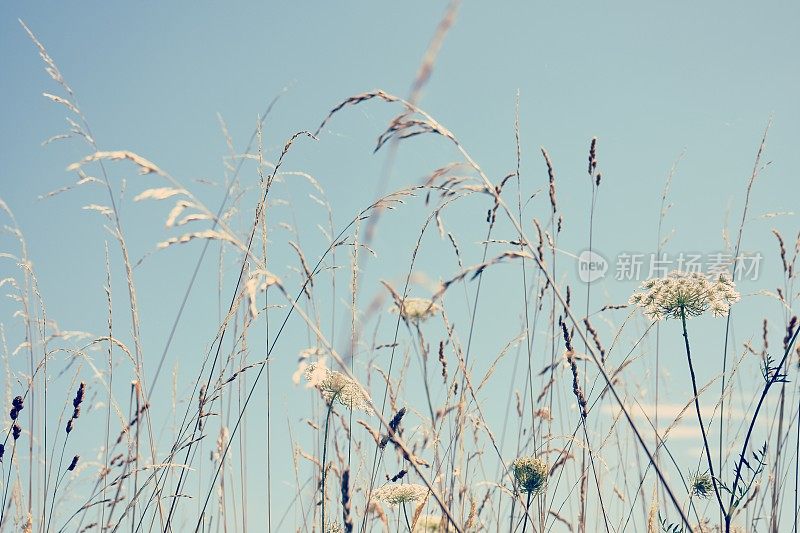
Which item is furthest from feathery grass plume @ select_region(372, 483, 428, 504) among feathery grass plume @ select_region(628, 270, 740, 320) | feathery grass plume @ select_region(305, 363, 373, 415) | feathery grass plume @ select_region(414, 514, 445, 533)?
feathery grass plume @ select_region(628, 270, 740, 320)

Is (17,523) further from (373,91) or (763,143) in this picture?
(763,143)

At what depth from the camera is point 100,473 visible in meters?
2.50

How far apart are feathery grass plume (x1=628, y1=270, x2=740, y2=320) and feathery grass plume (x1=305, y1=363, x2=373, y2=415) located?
0.99m

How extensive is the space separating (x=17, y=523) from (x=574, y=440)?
2.05 metres

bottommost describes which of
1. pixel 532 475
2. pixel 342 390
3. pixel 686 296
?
pixel 532 475

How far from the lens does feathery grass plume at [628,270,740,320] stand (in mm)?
2256

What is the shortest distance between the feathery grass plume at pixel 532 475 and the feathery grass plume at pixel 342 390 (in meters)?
0.58

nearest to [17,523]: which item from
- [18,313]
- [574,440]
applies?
[18,313]

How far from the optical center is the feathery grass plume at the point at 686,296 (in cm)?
226

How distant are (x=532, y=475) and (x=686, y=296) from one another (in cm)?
80

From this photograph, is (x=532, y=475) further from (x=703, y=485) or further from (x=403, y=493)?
(x=703, y=485)

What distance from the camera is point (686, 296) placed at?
2260mm

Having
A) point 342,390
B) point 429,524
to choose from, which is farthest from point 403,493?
point 342,390

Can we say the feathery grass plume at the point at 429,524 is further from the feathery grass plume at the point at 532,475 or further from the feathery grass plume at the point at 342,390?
the feathery grass plume at the point at 342,390
